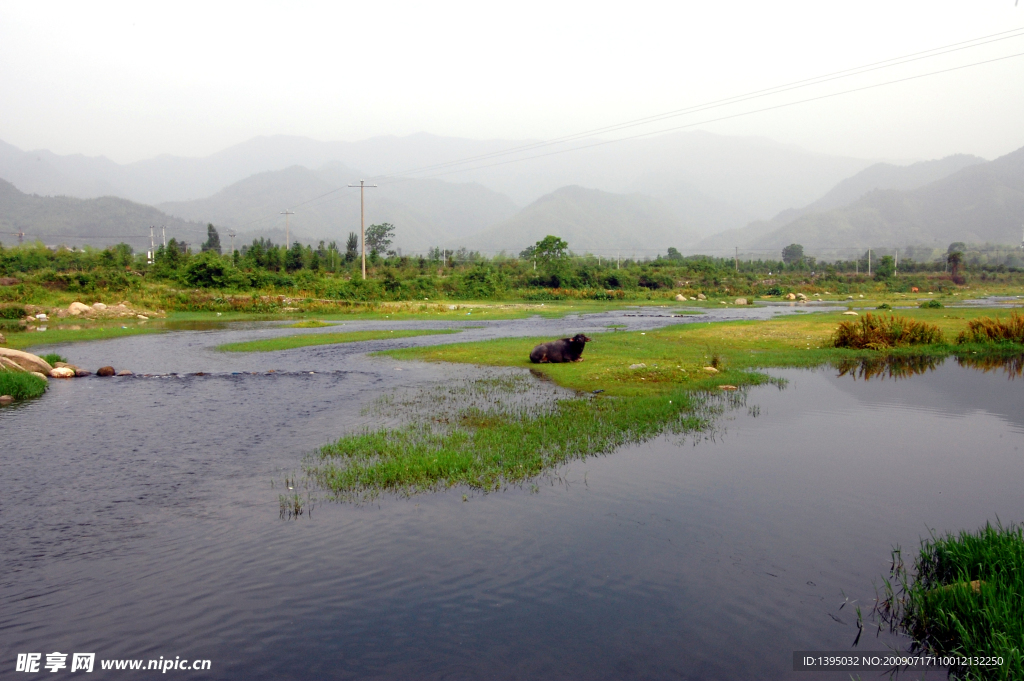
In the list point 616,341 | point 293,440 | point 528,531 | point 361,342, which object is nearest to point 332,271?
point 361,342

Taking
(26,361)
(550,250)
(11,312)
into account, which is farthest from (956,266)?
(11,312)

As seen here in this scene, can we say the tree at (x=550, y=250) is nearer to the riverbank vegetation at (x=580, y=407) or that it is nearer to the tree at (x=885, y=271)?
the tree at (x=885, y=271)

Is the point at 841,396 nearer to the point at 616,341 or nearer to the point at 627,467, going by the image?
the point at 627,467

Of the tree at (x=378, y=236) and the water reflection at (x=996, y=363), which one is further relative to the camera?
the tree at (x=378, y=236)

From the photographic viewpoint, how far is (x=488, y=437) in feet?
39.5

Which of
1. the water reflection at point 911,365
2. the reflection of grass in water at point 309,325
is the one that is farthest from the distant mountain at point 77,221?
the water reflection at point 911,365

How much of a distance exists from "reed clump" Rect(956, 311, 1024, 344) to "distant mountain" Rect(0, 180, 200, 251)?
191 metres

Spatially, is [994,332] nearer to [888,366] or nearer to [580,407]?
[888,366]

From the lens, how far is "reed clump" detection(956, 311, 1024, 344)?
2394 cm

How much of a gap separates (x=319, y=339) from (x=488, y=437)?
21.3 meters

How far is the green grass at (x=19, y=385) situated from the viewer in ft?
55.2

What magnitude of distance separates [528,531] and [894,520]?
188 inches

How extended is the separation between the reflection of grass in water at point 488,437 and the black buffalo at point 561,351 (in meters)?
4.80

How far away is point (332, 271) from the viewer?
72938mm
